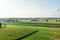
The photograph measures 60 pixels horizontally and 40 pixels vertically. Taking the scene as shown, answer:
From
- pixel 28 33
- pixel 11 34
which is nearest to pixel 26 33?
pixel 28 33

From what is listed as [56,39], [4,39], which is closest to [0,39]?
[4,39]

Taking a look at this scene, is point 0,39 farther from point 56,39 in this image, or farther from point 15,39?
point 56,39

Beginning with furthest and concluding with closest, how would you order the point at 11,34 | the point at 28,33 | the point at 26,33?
the point at 28,33, the point at 26,33, the point at 11,34

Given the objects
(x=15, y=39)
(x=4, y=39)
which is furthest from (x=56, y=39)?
(x=4, y=39)

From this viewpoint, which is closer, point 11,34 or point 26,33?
point 11,34

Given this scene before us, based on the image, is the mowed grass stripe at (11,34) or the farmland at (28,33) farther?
the farmland at (28,33)

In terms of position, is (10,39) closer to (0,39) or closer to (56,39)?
(0,39)

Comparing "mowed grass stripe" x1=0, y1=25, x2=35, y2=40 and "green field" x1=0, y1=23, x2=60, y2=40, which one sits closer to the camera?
"mowed grass stripe" x1=0, y1=25, x2=35, y2=40

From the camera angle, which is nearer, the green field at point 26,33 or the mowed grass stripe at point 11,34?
the mowed grass stripe at point 11,34

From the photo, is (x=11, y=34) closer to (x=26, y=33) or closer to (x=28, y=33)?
(x=26, y=33)

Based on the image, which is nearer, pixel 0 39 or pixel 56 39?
pixel 0 39
